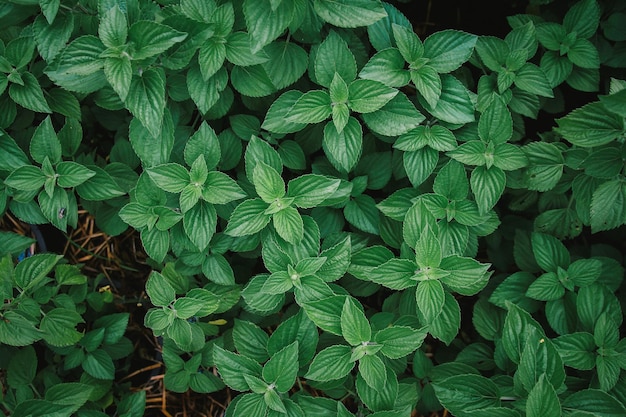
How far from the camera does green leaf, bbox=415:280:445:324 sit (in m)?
1.51

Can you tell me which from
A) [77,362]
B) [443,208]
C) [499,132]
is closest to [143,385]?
[77,362]

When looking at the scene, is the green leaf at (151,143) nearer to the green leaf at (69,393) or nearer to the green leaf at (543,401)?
the green leaf at (69,393)

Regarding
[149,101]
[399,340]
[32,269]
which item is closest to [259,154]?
[149,101]

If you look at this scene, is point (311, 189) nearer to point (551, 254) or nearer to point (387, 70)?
point (387, 70)

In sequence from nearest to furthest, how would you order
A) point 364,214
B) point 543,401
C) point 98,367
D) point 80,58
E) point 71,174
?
point 543,401 < point 80,58 < point 71,174 < point 364,214 < point 98,367

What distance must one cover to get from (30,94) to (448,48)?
1.21 metres

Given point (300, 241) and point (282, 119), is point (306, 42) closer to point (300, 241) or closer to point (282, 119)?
point (282, 119)

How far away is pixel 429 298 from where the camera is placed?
59.7 inches

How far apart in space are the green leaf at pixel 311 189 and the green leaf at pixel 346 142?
7cm

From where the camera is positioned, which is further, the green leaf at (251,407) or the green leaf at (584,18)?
the green leaf at (584,18)

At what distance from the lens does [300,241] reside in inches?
62.0

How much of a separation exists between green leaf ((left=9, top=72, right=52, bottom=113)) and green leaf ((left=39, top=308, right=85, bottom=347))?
0.63 m

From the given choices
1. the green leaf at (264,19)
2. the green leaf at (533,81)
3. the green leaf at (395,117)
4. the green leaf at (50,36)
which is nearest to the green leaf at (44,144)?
the green leaf at (50,36)

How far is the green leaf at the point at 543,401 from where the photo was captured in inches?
52.1
